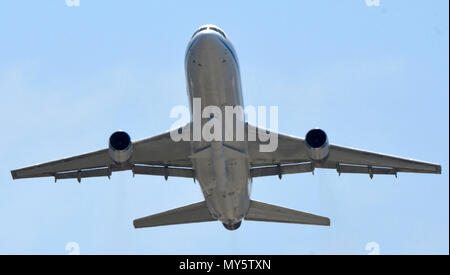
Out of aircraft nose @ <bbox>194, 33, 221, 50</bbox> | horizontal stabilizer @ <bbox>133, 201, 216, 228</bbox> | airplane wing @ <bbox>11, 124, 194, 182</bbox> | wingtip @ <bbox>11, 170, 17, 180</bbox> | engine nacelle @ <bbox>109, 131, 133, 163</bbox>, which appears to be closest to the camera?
aircraft nose @ <bbox>194, 33, 221, 50</bbox>

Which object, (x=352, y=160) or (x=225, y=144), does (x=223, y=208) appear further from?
(x=352, y=160)

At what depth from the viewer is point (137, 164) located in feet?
99.6

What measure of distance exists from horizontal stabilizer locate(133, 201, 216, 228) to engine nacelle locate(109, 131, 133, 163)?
357cm

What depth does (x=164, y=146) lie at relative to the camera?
29.4 meters

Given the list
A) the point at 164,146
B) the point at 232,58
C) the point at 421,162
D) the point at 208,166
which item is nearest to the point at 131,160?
the point at 164,146

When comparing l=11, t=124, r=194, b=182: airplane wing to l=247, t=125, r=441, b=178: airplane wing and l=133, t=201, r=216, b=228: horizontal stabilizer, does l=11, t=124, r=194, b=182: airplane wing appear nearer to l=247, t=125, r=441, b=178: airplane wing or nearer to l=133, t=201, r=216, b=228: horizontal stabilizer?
l=133, t=201, r=216, b=228: horizontal stabilizer

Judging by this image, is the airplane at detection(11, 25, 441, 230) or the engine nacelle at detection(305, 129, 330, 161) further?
the engine nacelle at detection(305, 129, 330, 161)

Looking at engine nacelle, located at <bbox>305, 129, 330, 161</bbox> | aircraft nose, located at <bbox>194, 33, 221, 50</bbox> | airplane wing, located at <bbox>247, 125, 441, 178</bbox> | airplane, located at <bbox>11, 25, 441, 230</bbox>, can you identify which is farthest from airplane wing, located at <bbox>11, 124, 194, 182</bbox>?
engine nacelle, located at <bbox>305, 129, 330, 161</bbox>

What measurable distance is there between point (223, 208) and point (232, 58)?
5881 mm

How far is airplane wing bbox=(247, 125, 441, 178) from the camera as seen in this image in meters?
29.3

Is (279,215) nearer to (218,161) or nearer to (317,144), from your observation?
(317,144)

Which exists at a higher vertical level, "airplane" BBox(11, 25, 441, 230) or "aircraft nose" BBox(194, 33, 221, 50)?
"aircraft nose" BBox(194, 33, 221, 50)

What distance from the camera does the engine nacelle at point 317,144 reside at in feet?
90.0

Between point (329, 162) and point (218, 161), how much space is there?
5657 mm
